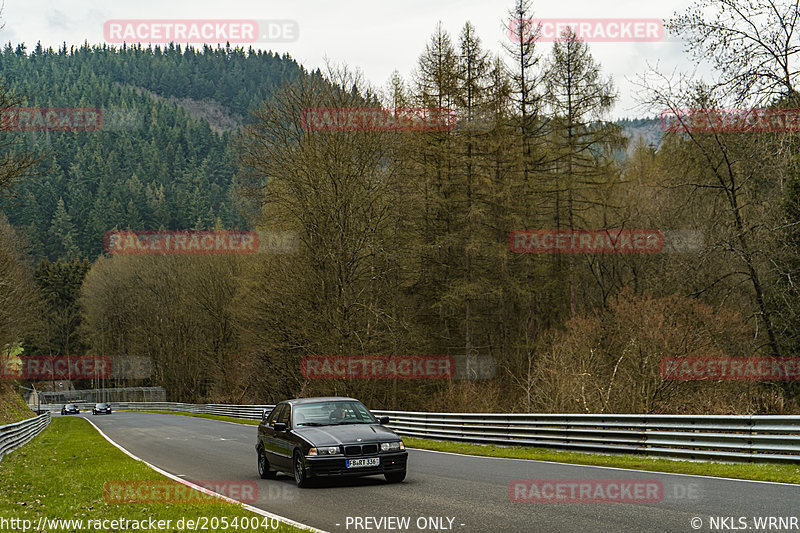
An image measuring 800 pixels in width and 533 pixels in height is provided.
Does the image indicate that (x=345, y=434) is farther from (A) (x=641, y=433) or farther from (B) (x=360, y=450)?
(A) (x=641, y=433)

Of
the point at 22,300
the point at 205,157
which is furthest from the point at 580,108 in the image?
the point at 205,157

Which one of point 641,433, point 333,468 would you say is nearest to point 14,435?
point 333,468

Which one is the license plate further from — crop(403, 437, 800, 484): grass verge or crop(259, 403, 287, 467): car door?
crop(403, 437, 800, 484): grass verge

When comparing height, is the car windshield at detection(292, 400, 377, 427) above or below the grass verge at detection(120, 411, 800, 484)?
above

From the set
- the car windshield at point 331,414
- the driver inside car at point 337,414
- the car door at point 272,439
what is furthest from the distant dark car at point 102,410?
the driver inside car at point 337,414

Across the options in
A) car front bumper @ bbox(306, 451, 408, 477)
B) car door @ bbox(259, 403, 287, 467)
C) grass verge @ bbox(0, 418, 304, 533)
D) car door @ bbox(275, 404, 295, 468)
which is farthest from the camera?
car door @ bbox(259, 403, 287, 467)

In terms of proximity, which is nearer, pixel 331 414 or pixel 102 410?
pixel 331 414

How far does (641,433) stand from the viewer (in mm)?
Result: 15828

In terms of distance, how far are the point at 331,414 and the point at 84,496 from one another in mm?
4293

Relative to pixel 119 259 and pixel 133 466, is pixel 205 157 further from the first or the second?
pixel 133 466

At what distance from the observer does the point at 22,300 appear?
150 feet

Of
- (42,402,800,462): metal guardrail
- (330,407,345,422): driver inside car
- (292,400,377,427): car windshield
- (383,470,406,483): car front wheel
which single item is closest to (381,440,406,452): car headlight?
(383,470,406,483): car front wheel

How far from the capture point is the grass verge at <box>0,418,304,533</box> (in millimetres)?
9586

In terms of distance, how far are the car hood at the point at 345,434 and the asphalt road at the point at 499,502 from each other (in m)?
0.75
